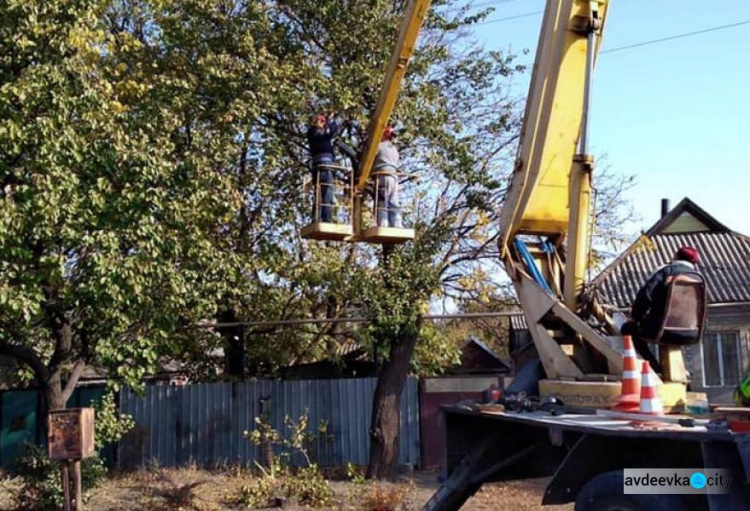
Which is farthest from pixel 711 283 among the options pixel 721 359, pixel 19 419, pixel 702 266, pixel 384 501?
pixel 19 419

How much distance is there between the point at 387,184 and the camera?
10336 mm

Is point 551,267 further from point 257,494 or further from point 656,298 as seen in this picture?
point 257,494

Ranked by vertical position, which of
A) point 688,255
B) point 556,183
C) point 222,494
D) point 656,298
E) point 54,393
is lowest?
point 222,494

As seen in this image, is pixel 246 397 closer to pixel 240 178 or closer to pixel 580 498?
pixel 240 178

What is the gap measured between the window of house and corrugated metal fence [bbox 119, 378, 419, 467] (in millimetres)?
8033

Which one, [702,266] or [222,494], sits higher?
[702,266]

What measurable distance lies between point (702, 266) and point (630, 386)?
53.4 ft

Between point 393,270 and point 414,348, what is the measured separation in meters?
2.82

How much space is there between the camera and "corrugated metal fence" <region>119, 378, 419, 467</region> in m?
16.3

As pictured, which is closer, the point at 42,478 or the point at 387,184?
the point at 387,184

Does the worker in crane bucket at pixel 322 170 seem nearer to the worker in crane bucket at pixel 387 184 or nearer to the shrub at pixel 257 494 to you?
the worker in crane bucket at pixel 387 184

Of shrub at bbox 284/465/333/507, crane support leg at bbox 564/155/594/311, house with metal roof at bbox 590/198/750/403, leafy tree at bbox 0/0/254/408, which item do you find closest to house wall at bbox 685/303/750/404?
house with metal roof at bbox 590/198/750/403

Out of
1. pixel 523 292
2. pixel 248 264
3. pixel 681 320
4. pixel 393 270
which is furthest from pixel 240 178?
pixel 681 320

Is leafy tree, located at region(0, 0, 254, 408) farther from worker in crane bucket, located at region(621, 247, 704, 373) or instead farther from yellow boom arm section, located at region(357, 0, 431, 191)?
worker in crane bucket, located at region(621, 247, 704, 373)
